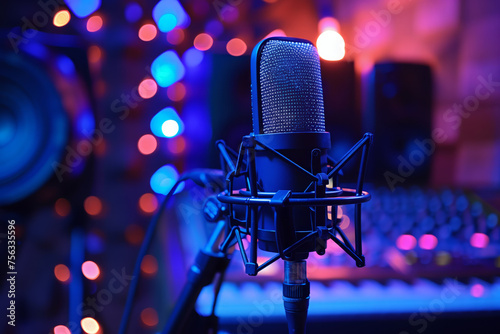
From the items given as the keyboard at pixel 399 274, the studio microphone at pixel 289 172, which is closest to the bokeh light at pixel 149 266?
the keyboard at pixel 399 274

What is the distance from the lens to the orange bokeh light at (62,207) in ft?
4.36

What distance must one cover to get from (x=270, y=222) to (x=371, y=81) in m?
1.15

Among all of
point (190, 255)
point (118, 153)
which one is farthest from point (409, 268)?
point (118, 153)

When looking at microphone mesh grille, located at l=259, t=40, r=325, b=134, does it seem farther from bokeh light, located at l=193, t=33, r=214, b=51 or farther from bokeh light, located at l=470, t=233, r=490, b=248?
bokeh light, located at l=193, t=33, r=214, b=51

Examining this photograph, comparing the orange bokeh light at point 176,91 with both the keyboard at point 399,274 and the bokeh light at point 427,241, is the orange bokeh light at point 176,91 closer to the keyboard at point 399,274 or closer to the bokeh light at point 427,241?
the keyboard at point 399,274

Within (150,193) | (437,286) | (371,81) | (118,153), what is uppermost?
(371,81)

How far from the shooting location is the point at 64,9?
1.36m

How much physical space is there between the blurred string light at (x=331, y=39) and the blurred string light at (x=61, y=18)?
968 mm

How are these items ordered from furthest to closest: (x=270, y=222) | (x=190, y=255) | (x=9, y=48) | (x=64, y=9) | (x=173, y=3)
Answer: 1. (x=173, y=3)
2. (x=64, y=9)
3. (x=9, y=48)
4. (x=190, y=255)
5. (x=270, y=222)

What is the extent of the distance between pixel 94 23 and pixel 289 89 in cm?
119

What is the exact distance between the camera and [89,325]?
4.53 ft

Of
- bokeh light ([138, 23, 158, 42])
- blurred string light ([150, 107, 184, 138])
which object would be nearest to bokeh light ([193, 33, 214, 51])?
bokeh light ([138, 23, 158, 42])

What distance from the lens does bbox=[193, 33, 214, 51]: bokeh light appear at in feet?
4.95

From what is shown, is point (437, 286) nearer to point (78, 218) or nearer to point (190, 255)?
point (190, 255)
